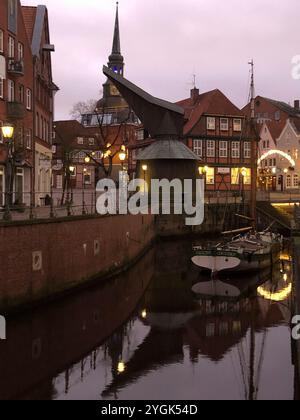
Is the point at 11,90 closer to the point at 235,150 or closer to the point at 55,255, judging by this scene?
the point at 55,255

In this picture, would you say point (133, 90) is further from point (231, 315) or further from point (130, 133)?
point (130, 133)

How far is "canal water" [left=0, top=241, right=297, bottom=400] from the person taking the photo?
1448 centimetres

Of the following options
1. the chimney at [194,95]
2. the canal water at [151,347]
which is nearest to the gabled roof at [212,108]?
the chimney at [194,95]

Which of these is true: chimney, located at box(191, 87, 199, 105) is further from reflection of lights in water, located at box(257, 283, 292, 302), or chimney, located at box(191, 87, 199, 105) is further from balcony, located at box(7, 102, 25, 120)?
reflection of lights in water, located at box(257, 283, 292, 302)

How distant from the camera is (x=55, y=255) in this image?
70.3ft

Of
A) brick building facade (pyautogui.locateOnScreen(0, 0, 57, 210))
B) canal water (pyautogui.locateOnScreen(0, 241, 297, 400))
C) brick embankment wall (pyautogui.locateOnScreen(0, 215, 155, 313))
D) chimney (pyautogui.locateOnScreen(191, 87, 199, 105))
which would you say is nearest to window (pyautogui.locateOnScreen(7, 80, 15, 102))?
brick building facade (pyautogui.locateOnScreen(0, 0, 57, 210))

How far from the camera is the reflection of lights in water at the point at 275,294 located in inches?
1035

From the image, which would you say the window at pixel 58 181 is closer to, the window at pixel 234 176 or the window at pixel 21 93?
the window at pixel 234 176

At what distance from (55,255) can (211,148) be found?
44639mm

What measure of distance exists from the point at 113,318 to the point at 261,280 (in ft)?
42.2

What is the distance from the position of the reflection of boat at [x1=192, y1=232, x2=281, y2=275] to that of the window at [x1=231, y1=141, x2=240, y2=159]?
2934 cm
